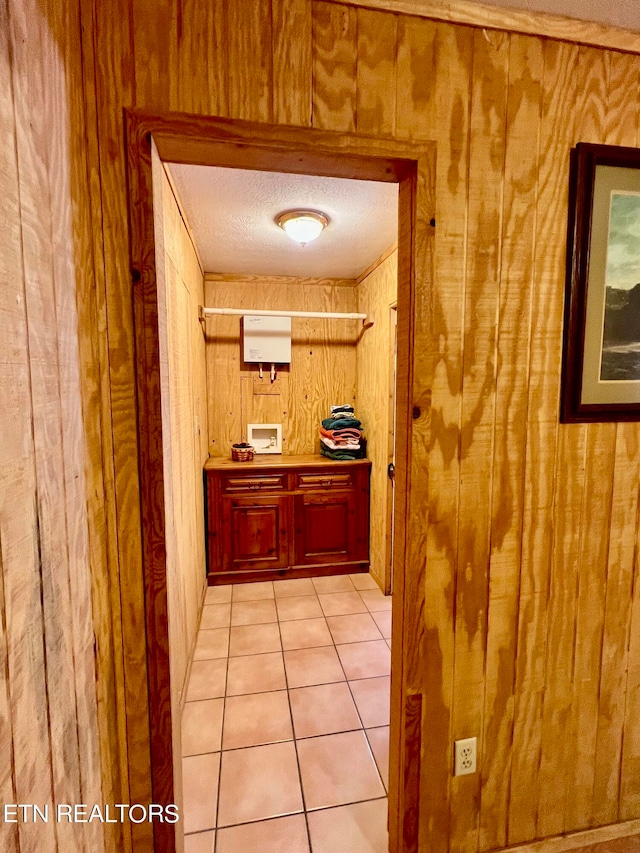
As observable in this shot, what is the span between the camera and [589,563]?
4.08 feet

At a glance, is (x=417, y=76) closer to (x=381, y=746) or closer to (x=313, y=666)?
(x=381, y=746)

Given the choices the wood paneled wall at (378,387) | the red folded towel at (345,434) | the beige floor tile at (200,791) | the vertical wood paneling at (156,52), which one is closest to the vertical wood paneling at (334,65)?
the vertical wood paneling at (156,52)

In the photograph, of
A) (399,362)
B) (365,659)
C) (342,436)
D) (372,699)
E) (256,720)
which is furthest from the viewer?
(342,436)

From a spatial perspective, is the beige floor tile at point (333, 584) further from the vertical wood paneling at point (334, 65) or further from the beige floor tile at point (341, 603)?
the vertical wood paneling at point (334, 65)

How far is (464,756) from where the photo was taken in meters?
1.20

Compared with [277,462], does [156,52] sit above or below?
above

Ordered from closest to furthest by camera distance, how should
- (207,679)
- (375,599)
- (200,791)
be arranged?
(200,791)
(207,679)
(375,599)

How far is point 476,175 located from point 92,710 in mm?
1621

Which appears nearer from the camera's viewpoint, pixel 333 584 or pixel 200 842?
pixel 200 842

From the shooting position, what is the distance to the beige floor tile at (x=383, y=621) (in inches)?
97.3

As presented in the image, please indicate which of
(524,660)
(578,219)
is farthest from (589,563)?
(578,219)

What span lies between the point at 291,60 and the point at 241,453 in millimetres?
2596

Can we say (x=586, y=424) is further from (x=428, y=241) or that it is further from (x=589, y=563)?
(x=428, y=241)

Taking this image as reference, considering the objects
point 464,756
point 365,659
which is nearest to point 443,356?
point 464,756
